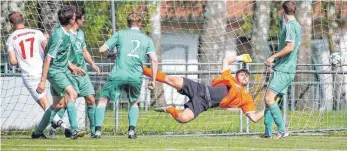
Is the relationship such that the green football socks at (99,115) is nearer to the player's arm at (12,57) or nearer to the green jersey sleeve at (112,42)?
the green jersey sleeve at (112,42)

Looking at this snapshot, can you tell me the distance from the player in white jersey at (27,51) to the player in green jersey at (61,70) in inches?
18.2

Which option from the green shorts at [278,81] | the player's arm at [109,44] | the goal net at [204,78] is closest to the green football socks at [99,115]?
the player's arm at [109,44]

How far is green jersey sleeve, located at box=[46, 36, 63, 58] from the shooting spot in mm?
14039

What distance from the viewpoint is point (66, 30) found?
47.0 ft

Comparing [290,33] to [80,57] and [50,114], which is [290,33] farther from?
[50,114]

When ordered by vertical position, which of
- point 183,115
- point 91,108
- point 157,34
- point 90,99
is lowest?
point 183,115

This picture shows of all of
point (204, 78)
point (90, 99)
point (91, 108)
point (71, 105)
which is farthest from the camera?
point (204, 78)

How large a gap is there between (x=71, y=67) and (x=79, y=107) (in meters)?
2.90

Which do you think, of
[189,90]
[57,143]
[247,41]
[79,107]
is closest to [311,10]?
[247,41]

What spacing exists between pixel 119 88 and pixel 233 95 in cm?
153

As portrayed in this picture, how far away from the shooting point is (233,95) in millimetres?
14875

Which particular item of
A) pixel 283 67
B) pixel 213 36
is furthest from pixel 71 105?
pixel 213 36

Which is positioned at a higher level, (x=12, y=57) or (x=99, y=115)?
(x=12, y=57)

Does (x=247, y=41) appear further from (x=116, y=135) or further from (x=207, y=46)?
(x=116, y=135)
